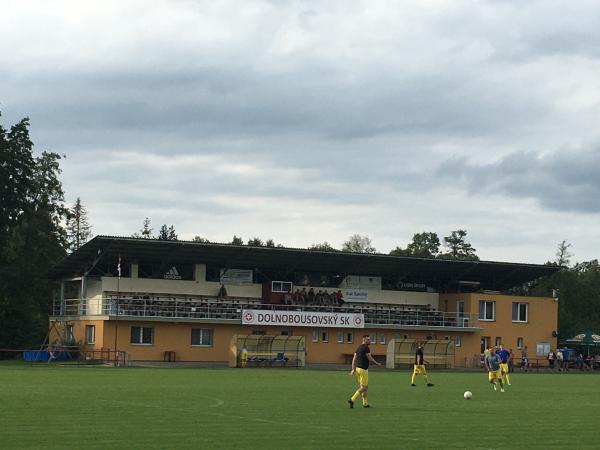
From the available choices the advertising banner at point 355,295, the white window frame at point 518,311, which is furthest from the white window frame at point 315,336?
the white window frame at point 518,311

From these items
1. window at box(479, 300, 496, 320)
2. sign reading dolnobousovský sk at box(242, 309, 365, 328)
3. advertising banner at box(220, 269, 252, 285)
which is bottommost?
sign reading dolnobousovský sk at box(242, 309, 365, 328)

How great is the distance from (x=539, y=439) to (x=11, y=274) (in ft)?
213

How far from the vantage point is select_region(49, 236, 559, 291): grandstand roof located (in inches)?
2832

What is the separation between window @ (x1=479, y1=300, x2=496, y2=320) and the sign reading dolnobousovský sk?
11.4 meters

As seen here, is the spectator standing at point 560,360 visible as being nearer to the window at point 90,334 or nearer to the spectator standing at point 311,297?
the spectator standing at point 311,297

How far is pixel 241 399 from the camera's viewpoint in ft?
98.1

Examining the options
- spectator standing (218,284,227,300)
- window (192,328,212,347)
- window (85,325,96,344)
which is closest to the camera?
window (85,325,96,344)

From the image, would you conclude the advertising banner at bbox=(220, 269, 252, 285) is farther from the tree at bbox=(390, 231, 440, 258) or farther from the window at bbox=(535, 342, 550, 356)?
the tree at bbox=(390, 231, 440, 258)

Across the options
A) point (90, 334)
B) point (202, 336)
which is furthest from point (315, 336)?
point (90, 334)

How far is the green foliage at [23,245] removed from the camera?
7938 cm

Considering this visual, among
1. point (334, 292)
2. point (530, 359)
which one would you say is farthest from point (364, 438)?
point (530, 359)

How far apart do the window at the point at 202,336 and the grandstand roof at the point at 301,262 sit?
5.14 meters

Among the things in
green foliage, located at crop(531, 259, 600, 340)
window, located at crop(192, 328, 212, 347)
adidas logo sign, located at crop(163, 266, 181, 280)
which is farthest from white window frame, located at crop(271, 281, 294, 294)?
green foliage, located at crop(531, 259, 600, 340)

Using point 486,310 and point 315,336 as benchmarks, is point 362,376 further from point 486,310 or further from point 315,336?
point 486,310
